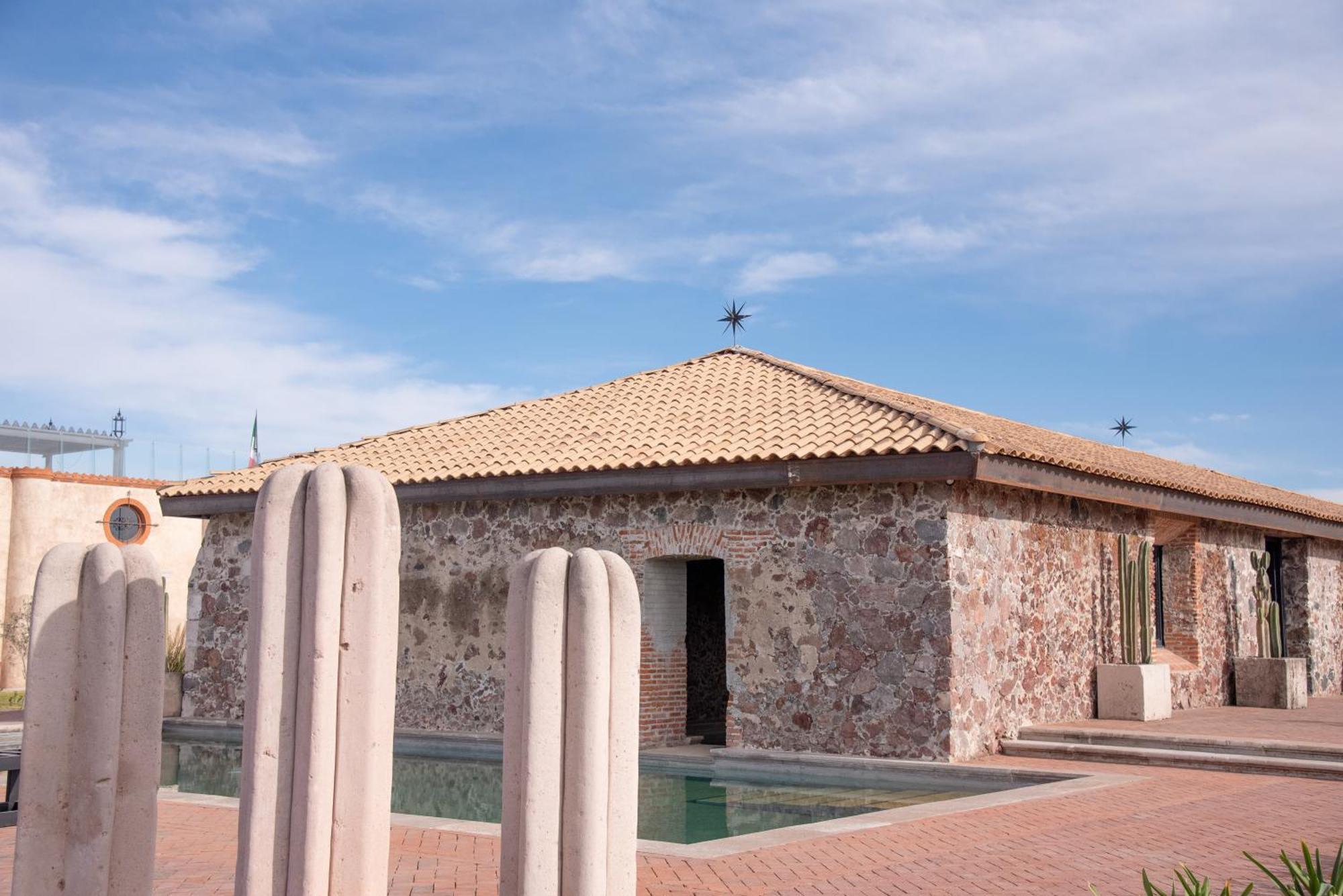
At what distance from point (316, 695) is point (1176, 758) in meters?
9.66

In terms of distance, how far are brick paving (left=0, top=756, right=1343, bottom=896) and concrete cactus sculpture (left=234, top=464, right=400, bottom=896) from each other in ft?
6.65

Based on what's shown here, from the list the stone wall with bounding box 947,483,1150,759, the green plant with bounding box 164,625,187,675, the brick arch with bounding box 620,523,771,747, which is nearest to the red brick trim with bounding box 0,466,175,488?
the green plant with bounding box 164,625,187,675

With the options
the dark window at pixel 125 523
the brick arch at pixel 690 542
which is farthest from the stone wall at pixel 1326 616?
the dark window at pixel 125 523

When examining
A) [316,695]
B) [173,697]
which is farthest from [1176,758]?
[173,697]

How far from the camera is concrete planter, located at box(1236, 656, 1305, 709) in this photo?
17406 millimetres

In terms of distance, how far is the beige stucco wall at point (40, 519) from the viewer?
22.9m

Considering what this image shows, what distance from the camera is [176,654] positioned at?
67.0 ft

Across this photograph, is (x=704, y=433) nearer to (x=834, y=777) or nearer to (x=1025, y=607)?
(x=1025, y=607)

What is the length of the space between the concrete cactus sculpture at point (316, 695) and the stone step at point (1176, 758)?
9.22 metres

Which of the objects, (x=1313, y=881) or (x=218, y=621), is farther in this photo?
(x=218, y=621)

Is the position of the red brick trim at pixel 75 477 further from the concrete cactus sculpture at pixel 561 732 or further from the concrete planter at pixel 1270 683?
the concrete cactus sculpture at pixel 561 732

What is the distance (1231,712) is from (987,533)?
539 centimetres

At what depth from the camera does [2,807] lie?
8.30 m

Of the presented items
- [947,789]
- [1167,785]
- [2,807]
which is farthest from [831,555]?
[2,807]
